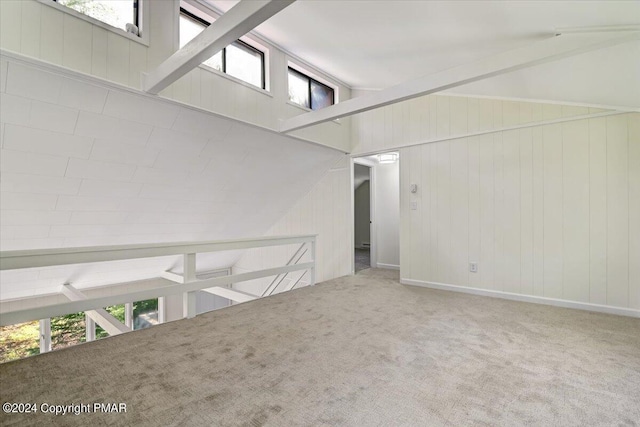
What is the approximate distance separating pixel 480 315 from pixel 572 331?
0.73 metres

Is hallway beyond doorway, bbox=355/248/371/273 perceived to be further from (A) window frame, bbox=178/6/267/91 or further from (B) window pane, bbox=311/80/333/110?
(A) window frame, bbox=178/6/267/91

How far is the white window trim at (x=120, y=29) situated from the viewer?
91.5 inches

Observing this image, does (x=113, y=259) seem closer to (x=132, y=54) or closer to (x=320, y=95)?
(x=132, y=54)

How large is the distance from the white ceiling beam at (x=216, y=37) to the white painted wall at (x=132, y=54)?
0.26m

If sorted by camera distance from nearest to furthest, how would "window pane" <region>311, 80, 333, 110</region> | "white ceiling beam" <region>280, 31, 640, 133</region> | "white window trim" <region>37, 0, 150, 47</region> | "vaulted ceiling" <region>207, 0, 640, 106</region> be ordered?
"white ceiling beam" <region>280, 31, 640, 133</region>
"vaulted ceiling" <region>207, 0, 640, 106</region>
"white window trim" <region>37, 0, 150, 47</region>
"window pane" <region>311, 80, 333, 110</region>

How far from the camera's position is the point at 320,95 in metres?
4.96

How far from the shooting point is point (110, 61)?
2549 millimetres

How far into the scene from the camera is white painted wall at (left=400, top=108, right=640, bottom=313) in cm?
309

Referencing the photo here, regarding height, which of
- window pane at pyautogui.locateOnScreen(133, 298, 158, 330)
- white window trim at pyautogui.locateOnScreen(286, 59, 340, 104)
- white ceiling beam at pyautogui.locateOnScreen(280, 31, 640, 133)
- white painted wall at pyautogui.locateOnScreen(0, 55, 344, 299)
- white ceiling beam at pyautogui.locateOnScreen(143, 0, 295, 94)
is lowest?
window pane at pyautogui.locateOnScreen(133, 298, 158, 330)

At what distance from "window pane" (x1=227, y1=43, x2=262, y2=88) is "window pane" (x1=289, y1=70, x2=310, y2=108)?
0.60 m

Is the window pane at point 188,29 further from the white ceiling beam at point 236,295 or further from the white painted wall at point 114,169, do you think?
the white ceiling beam at point 236,295

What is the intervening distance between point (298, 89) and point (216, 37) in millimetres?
2628

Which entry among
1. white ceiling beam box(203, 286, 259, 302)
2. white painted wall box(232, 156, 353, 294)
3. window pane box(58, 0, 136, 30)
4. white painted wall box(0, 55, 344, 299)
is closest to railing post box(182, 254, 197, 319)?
white ceiling beam box(203, 286, 259, 302)

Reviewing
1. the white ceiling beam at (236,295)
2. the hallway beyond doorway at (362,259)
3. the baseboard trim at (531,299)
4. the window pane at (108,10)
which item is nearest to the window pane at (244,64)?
the window pane at (108,10)
